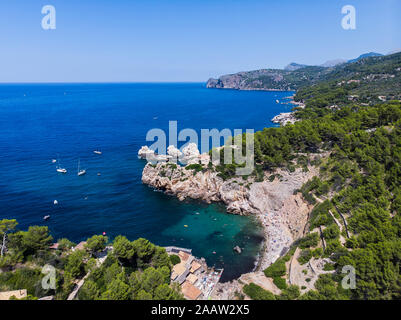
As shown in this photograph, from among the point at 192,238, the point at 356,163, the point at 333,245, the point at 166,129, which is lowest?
the point at 192,238

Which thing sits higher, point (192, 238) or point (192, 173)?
point (192, 173)

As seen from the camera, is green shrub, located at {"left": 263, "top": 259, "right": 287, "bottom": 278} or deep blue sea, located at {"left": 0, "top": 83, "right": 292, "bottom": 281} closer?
green shrub, located at {"left": 263, "top": 259, "right": 287, "bottom": 278}

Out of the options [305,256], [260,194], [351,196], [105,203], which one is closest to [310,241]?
[305,256]

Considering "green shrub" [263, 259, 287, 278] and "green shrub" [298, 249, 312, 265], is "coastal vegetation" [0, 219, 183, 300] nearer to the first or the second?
"green shrub" [263, 259, 287, 278]

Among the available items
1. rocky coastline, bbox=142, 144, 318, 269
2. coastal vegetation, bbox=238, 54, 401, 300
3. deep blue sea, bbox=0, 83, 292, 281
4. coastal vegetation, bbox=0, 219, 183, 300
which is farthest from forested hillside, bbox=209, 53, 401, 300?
coastal vegetation, bbox=0, 219, 183, 300

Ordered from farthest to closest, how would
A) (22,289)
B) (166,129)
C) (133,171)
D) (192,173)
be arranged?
1. (166,129)
2. (133,171)
3. (192,173)
4. (22,289)

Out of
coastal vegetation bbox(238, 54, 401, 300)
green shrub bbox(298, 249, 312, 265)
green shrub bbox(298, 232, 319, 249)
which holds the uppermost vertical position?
coastal vegetation bbox(238, 54, 401, 300)

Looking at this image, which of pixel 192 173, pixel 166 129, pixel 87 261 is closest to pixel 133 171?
pixel 192 173

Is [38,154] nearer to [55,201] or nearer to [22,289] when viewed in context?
[55,201]
